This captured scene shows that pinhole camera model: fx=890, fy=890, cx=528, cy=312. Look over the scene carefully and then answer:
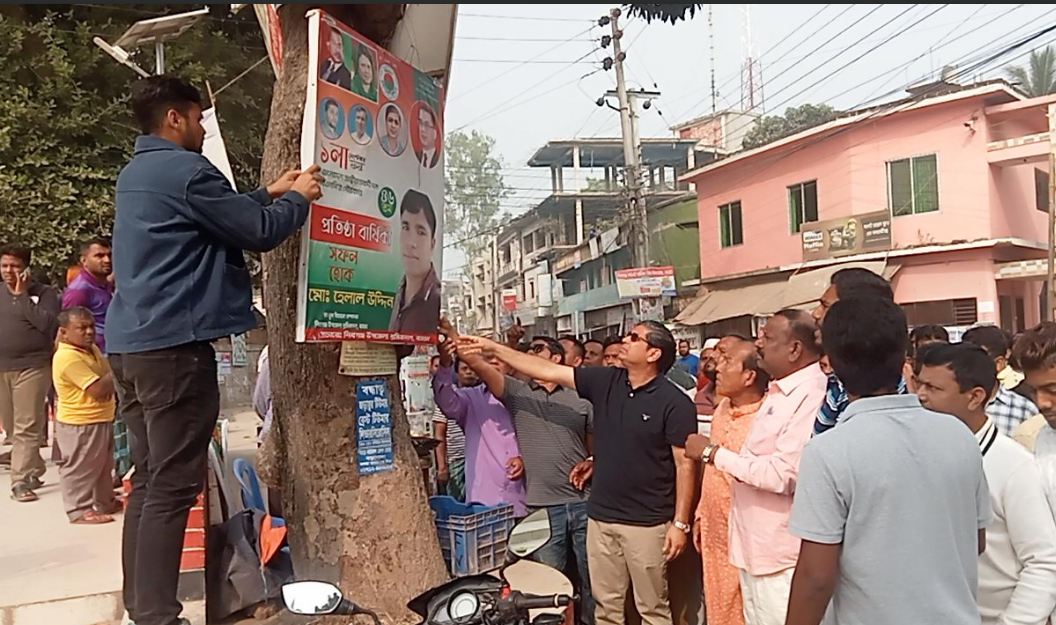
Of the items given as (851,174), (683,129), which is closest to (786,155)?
(851,174)

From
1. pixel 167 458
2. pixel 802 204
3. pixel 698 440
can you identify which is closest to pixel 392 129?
pixel 167 458

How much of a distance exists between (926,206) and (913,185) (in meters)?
0.64

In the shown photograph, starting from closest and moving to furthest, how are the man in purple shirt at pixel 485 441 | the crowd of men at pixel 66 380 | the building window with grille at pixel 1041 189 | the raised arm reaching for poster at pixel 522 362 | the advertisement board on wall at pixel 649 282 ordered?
the raised arm reaching for poster at pixel 522 362, the man in purple shirt at pixel 485 441, the crowd of men at pixel 66 380, the advertisement board on wall at pixel 649 282, the building window with grille at pixel 1041 189

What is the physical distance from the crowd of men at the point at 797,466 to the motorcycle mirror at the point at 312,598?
1.15m

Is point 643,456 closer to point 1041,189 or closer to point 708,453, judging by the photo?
point 708,453

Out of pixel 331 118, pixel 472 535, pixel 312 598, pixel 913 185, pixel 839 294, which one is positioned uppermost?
pixel 913 185

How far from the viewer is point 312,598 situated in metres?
2.20

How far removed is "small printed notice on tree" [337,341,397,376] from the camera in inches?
149

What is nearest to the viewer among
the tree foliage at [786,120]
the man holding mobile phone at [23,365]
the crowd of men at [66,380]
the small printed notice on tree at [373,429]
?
the small printed notice on tree at [373,429]

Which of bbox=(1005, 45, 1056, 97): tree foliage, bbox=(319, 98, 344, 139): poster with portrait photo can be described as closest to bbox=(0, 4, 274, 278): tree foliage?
bbox=(319, 98, 344, 139): poster with portrait photo

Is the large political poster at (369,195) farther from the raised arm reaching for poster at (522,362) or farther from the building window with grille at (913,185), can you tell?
the building window with grille at (913,185)

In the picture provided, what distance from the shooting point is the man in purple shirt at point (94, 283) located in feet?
19.2

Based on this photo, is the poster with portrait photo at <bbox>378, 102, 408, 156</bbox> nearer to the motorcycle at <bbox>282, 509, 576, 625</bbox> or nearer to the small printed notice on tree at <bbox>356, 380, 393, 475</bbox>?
the small printed notice on tree at <bbox>356, 380, 393, 475</bbox>

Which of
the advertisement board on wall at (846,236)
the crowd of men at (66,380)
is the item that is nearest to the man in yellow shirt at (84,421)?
the crowd of men at (66,380)
